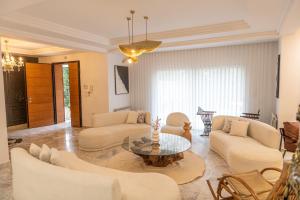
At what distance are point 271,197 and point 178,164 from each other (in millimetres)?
2052

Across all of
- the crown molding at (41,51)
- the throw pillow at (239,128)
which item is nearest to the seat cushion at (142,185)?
the throw pillow at (239,128)

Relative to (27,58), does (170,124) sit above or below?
below

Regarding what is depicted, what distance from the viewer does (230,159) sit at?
10.6 feet

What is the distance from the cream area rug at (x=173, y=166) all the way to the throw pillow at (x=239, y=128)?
0.90 m

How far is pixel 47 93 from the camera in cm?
746

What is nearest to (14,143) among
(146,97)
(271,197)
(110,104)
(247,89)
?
(110,104)

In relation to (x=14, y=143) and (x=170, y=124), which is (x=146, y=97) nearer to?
(x=170, y=124)

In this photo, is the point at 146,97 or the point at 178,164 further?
the point at 146,97

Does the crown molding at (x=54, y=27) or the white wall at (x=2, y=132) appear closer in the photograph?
the crown molding at (x=54, y=27)

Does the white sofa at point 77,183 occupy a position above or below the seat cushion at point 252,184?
above

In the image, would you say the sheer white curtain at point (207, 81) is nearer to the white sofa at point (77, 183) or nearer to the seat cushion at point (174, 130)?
the seat cushion at point (174, 130)

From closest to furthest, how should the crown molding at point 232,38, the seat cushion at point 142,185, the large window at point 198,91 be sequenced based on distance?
the seat cushion at point 142,185, the crown molding at point 232,38, the large window at point 198,91

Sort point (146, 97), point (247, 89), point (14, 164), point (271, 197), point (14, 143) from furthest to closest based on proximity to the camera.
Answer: point (146, 97)
point (247, 89)
point (14, 143)
point (14, 164)
point (271, 197)

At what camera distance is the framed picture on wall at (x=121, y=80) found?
689 centimetres
